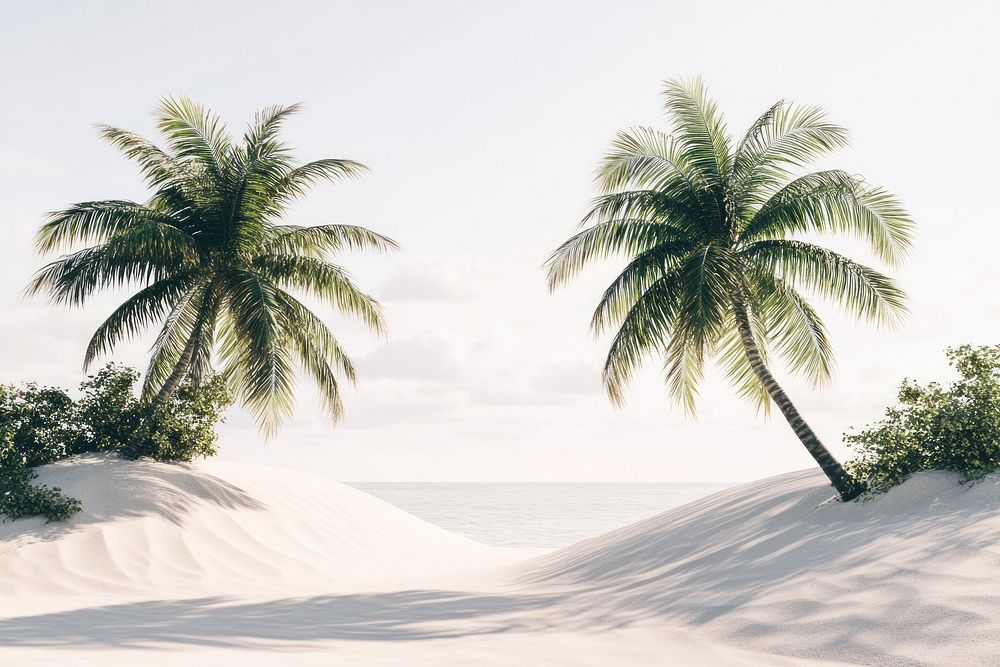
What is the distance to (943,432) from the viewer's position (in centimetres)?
1000

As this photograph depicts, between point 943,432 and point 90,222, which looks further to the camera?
point 90,222

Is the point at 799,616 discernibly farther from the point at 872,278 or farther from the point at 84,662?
the point at 872,278

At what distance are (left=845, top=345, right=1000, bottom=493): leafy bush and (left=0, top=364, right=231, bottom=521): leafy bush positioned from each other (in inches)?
500

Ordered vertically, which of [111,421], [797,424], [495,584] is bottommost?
[495,584]

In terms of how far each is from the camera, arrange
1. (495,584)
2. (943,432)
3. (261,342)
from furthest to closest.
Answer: (261,342), (495,584), (943,432)

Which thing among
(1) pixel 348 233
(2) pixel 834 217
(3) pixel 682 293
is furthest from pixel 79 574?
(2) pixel 834 217

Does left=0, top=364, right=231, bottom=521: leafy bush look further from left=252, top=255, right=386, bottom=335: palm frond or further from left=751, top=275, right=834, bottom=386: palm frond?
left=751, top=275, right=834, bottom=386: palm frond

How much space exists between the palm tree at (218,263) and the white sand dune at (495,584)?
2.51m

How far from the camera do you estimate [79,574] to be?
475 inches

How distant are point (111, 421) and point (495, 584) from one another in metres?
9.43

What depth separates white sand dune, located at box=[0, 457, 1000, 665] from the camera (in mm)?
6480

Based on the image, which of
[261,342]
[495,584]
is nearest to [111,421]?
[261,342]

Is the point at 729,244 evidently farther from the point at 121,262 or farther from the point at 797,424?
the point at 121,262

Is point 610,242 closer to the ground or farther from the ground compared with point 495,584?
farther from the ground
